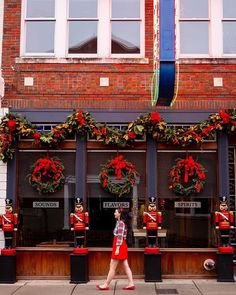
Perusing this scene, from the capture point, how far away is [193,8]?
38.6 ft

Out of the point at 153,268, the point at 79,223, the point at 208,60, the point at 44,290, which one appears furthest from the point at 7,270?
the point at 208,60

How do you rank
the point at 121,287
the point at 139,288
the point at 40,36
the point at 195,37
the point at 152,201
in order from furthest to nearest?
the point at 40,36 → the point at 195,37 → the point at 152,201 → the point at 121,287 → the point at 139,288

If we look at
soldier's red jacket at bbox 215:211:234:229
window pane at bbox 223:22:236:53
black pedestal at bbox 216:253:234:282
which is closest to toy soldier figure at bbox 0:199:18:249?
soldier's red jacket at bbox 215:211:234:229

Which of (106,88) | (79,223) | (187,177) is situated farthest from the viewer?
(106,88)

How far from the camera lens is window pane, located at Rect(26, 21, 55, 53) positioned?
1170 cm

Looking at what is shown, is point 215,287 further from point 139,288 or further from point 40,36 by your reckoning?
point 40,36

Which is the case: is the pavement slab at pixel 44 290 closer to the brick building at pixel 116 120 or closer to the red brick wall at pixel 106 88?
the brick building at pixel 116 120

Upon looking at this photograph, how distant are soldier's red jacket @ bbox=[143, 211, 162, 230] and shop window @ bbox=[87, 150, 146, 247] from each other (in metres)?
0.47

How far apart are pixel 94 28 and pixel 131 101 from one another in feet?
6.68

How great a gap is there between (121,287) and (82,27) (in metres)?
5.99

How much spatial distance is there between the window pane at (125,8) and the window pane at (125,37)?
0.18m

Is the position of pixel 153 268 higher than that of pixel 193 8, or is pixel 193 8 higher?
pixel 193 8

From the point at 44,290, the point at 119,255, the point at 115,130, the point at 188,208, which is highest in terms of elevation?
the point at 115,130

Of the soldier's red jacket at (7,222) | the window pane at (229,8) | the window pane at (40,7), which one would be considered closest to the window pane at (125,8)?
Result: the window pane at (40,7)
